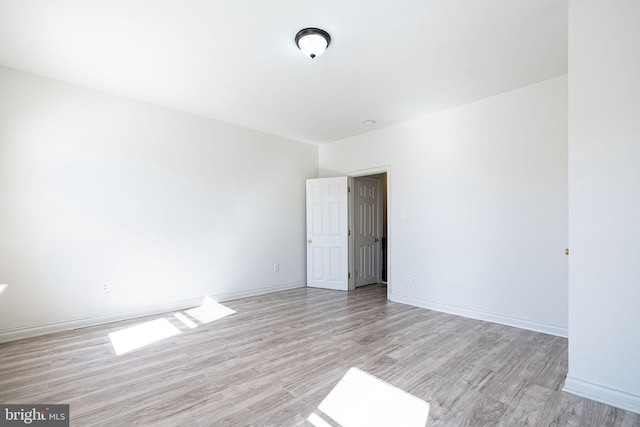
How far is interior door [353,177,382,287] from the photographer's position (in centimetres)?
553

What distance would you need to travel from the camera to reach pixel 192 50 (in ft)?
8.50

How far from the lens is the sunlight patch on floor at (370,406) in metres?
1.75

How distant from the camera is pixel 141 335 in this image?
3119mm

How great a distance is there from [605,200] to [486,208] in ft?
5.55

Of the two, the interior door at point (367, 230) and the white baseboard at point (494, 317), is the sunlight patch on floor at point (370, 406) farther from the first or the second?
the interior door at point (367, 230)

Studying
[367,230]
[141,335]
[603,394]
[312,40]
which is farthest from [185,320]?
[603,394]

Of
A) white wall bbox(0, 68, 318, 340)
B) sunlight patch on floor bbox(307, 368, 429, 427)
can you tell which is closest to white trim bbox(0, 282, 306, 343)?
white wall bbox(0, 68, 318, 340)

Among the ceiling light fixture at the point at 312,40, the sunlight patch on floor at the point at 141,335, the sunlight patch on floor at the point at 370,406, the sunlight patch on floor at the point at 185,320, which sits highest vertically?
the ceiling light fixture at the point at 312,40

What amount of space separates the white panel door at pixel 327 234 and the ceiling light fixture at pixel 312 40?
2.94 meters

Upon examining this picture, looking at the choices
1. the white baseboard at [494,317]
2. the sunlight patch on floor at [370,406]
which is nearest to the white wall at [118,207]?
the white baseboard at [494,317]

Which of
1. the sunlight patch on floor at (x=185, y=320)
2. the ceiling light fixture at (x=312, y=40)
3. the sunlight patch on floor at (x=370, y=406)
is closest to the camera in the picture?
the sunlight patch on floor at (x=370, y=406)

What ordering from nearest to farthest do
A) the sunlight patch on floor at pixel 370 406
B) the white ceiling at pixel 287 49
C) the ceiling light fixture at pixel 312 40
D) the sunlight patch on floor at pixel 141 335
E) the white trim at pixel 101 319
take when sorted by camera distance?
1. the sunlight patch on floor at pixel 370 406
2. the white ceiling at pixel 287 49
3. the ceiling light fixture at pixel 312 40
4. the sunlight patch on floor at pixel 141 335
5. the white trim at pixel 101 319

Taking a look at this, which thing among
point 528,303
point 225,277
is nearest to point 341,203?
point 225,277

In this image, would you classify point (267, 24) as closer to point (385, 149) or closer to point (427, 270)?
point (385, 149)
